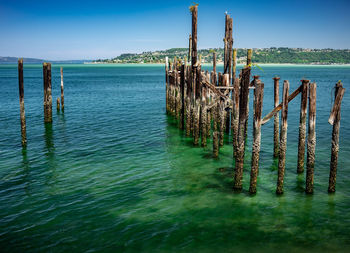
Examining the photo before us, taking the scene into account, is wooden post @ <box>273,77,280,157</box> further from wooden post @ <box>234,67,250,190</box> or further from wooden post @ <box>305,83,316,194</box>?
wooden post @ <box>305,83,316,194</box>

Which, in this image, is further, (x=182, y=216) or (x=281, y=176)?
(x=281, y=176)

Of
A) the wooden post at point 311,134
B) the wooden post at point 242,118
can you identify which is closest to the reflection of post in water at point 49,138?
the wooden post at point 242,118

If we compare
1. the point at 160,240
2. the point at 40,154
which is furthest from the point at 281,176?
the point at 40,154

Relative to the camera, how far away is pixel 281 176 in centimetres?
992

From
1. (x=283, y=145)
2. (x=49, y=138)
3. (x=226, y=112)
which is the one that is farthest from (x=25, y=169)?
(x=226, y=112)

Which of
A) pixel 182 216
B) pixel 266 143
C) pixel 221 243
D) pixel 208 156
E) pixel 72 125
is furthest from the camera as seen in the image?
pixel 72 125

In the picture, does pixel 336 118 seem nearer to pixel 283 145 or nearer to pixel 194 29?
pixel 283 145

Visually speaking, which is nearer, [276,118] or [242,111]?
[242,111]

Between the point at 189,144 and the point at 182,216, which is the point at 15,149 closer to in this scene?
the point at 189,144

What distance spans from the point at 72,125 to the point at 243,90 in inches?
662

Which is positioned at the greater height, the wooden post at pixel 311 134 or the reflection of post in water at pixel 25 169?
the wooden post at pixel 311 134

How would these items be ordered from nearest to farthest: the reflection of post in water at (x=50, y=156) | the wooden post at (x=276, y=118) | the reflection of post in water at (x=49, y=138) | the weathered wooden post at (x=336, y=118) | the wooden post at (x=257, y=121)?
the weathered wooden post at (x=336, y=118)
the wooden post at (x=257, y=121)
the reflection of post in water at (x=50, y=156)
the wooden post at (x=276, y=118)
the reflection of post in water at (x=49, y=138)

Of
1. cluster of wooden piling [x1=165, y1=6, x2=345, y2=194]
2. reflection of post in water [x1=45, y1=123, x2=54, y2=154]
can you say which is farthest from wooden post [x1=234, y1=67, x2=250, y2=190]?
reflection of post in water [x1=45, y1=123, x2=54, y2=154]

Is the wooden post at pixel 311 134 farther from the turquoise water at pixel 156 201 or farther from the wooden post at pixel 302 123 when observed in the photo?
the turquoise water at pixel 156 201
